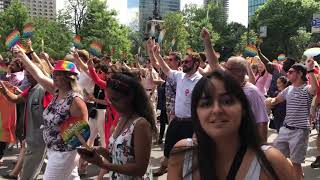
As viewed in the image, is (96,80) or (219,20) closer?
(96,80)

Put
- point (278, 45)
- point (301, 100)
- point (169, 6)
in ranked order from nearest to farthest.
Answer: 1. point (301, 100)
2. point (278, 45)
3. point (169, 6)

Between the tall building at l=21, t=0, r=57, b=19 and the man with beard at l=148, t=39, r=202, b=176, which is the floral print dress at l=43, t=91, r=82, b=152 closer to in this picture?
the man with beard at l=148, t=39, r=202, b=176

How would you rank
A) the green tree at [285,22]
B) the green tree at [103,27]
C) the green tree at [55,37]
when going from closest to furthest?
the green tree at [55,37] < the green tree at [103,27] < the green tree at [285,22]

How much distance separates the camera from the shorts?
241 inches

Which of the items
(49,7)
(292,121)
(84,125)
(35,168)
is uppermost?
(49,7)

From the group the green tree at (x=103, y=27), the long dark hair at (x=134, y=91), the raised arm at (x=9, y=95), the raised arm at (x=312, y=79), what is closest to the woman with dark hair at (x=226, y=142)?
the long dark hair at (x=134, y=91)

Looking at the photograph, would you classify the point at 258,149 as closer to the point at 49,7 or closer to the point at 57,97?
the point at 57,97

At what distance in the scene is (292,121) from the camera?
244 inches

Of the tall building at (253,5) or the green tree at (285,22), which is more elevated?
the tall building at (253,5)

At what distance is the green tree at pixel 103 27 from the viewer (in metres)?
49.1

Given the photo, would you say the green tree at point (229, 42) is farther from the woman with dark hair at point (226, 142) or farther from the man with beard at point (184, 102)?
the woman with dark hair at point (226, 142)

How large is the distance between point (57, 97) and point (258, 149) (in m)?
2.79

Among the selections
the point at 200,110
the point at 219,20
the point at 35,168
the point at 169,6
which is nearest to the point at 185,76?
the point at 35,168

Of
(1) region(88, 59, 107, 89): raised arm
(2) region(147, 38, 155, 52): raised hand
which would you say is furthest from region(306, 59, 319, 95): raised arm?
(1) region(88, 59, 107, 89): raised arm
